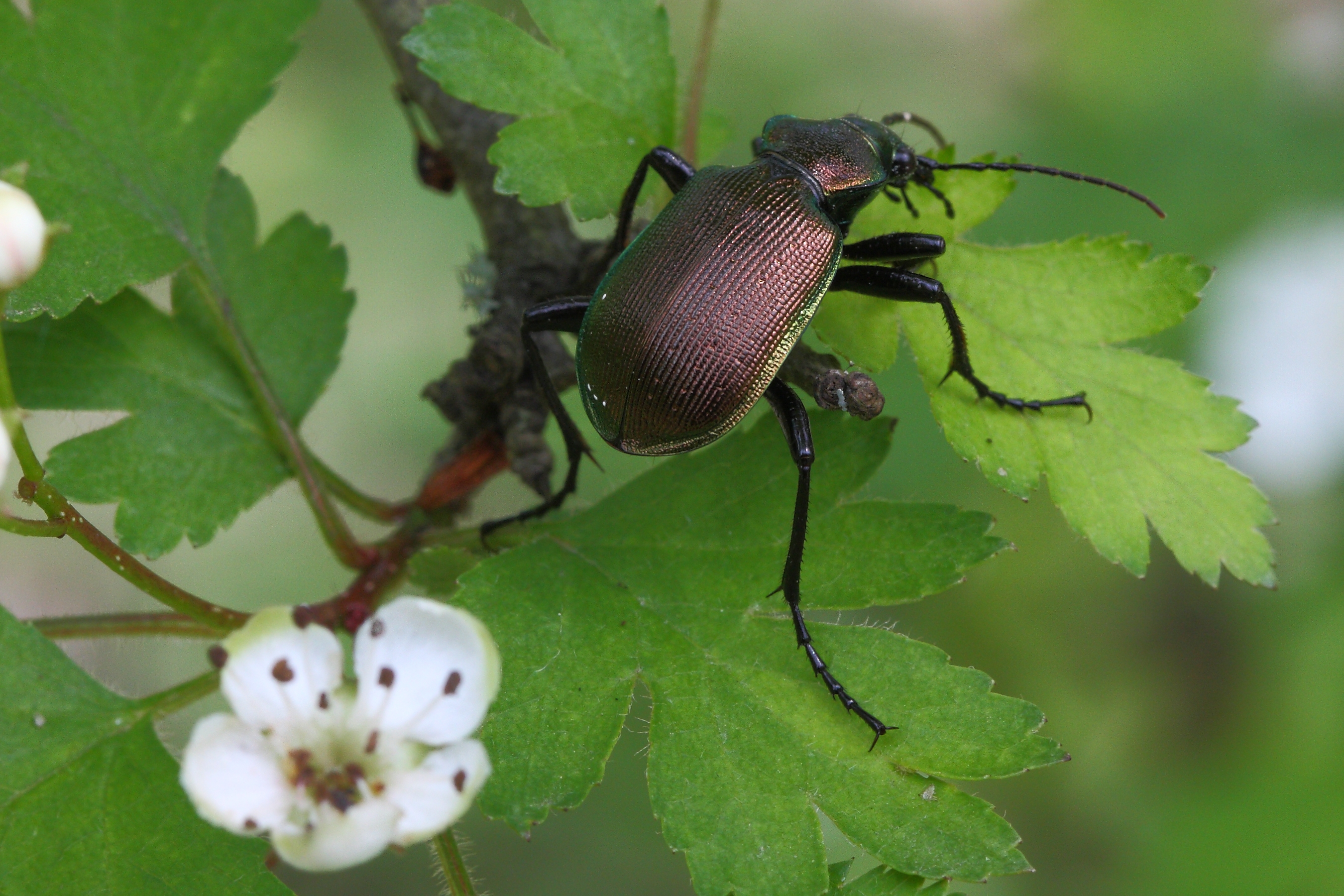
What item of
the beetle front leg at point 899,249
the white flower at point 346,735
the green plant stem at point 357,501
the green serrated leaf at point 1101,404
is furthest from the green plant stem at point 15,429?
the beetle front leg at point 899,249

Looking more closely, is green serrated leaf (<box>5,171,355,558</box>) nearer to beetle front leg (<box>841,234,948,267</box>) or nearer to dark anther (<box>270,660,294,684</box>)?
dark anther (<box>270,660,294,684</box>)

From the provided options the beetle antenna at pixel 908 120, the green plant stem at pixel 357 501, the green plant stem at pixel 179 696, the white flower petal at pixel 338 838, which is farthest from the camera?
the beetle antenna at pixel 908 120

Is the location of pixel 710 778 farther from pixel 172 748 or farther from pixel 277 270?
pixel 277 270

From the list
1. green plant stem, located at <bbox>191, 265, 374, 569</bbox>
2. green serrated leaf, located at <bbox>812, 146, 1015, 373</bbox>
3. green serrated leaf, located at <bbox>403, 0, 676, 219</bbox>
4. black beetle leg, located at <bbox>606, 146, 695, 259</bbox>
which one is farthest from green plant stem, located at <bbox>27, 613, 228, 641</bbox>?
green serrated leaf, located at <bbox>812, 146, 1015, 373</bbox>

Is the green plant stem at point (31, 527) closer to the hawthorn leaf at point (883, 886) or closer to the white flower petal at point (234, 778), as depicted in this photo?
the white flower petal at point (234, 778)

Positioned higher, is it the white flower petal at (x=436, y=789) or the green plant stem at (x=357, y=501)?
the white flower petal at (x=436, y=789)
